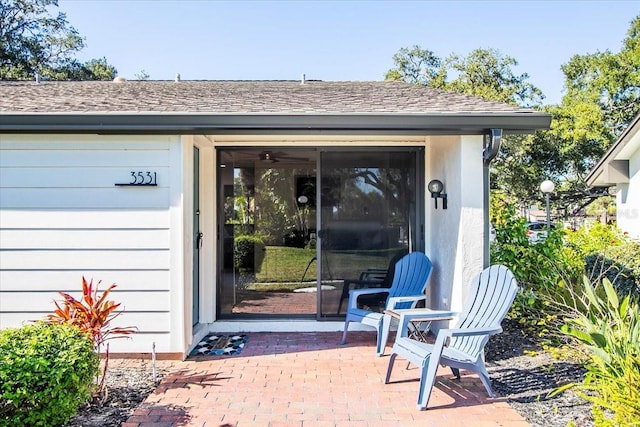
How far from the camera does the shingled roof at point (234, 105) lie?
4.28 m

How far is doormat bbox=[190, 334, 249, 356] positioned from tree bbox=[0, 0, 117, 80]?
16.4 meters

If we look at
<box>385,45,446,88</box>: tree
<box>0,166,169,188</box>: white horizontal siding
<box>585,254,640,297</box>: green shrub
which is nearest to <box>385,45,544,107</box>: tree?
<box>385,45,446,88</box>: tree

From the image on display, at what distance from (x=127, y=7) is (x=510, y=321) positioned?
876 cm

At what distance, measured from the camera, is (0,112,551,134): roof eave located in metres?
4.25

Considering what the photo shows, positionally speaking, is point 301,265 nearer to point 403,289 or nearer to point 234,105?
point 403,289

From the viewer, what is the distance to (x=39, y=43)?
18.5 meters

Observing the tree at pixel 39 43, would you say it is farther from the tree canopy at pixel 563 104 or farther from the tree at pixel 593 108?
the tree at pixel 593 108

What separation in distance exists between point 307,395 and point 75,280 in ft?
8.70

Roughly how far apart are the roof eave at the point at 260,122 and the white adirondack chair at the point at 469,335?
4.62 feet

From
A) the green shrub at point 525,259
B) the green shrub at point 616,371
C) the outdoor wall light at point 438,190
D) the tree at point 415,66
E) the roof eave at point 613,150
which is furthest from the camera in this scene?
the tree at point 415,66

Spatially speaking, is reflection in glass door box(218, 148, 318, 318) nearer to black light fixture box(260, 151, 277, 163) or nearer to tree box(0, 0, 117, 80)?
black light fixture box(260, 151, 277, 163)

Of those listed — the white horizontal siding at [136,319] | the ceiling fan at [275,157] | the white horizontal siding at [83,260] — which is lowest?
the white horizontal siding at [136,319]

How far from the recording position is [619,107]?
59.5ft

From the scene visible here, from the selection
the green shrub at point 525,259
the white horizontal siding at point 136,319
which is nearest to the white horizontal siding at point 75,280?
the white horizontal siding at point 136,319
